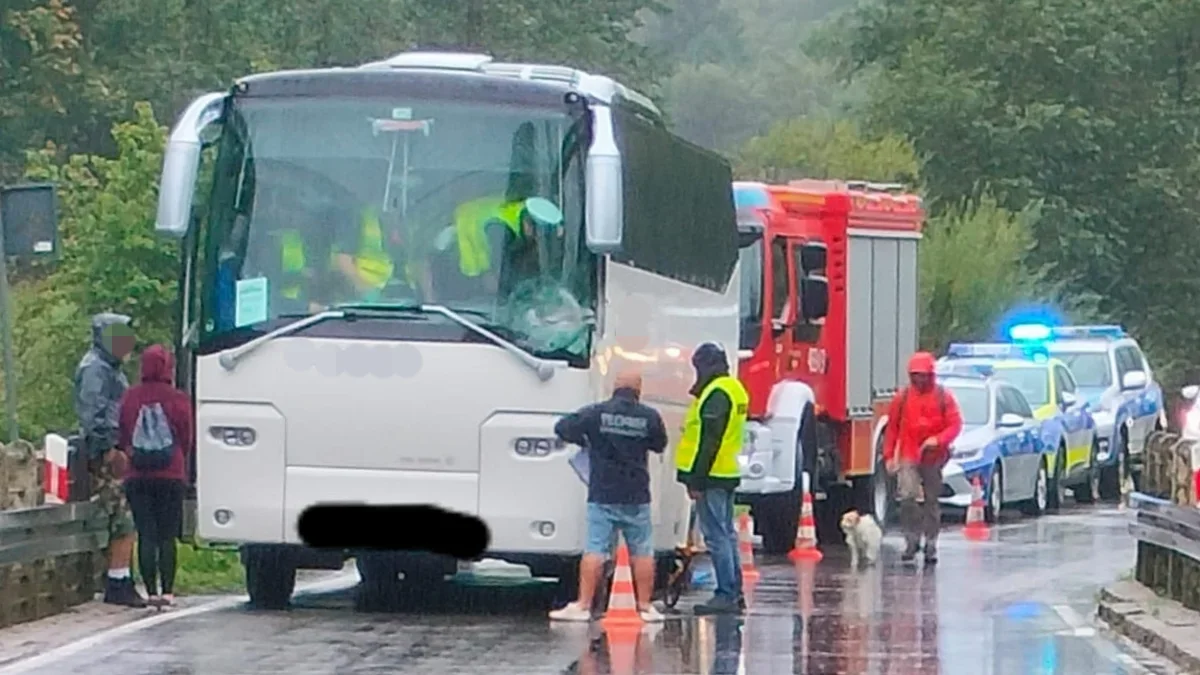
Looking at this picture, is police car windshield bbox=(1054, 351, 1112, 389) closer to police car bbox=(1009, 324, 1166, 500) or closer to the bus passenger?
police car bbox=(1009, 324, 1166, 500)

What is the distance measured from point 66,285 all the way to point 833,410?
11449 mm

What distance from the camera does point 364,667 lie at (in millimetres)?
14898

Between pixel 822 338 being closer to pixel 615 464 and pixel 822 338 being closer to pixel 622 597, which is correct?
pixel 622 597

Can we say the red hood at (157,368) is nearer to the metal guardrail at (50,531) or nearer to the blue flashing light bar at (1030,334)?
the metal guardrail at (50,531)

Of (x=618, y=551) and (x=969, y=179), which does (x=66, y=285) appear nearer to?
(x=618, y=551)

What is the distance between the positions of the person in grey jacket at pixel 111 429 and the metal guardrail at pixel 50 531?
0.40ft

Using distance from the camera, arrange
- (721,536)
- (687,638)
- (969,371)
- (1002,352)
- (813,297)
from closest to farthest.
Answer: (687,638) → (721,536) → (813,297) → (969,371) → (1002,352)

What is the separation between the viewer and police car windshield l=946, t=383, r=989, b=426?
3178 centimetres

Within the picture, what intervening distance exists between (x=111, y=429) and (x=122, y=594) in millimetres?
1072

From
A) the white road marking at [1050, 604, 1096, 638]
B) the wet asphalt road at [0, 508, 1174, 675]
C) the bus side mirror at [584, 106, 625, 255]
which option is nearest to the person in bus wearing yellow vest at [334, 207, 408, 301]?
the bus side mirror at [584, 106, 625, 255]

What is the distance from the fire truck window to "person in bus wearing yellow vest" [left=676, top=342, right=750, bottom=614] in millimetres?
6633

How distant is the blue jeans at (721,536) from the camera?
18672 millimetres

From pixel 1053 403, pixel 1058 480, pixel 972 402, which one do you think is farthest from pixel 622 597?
pixel 1053 403

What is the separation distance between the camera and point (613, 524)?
17547mm
